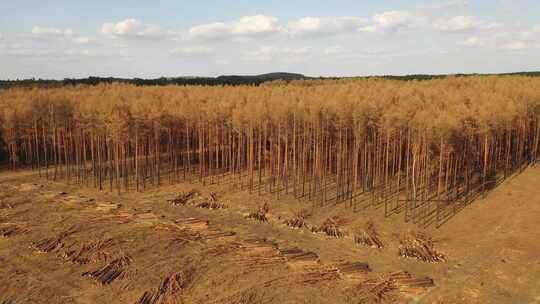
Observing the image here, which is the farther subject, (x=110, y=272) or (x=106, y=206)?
(x=106, y=206)

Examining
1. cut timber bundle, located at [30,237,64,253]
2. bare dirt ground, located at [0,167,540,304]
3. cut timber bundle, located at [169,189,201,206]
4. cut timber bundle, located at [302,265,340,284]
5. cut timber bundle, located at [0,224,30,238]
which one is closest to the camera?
bare dirt ground, located at [0,167,540,304]

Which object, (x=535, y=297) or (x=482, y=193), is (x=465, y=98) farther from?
(x=535, y=297)

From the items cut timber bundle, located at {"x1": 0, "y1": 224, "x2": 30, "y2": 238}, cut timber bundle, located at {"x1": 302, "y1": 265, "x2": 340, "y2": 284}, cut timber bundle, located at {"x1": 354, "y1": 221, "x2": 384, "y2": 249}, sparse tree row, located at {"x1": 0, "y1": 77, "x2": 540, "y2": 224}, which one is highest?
sparse tree row, located at {"x1": 0, "y1": 77, "x2": 540, "y2": 224}

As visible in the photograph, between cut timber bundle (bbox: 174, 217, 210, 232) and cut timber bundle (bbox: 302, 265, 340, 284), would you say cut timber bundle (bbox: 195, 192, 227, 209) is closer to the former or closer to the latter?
cut timber bundle (bbox: 174, 217, 210, 232)

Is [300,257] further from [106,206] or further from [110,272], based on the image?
[106,206]

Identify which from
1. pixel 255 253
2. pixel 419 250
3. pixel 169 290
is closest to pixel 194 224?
pixel 255 253

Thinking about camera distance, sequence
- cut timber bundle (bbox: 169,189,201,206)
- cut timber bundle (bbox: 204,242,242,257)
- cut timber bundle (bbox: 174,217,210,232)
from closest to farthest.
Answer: cut timber bundle (bbox: 204,242,242,257) → cut timber bundle (bbox: 174,217,210,232) → cut timber bundle (bbox: 169,189,201,206)

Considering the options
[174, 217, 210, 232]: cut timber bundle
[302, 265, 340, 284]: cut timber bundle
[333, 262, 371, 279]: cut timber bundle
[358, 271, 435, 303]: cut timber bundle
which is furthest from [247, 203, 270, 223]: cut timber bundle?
[358, 271, 435, 303]: cut timber bundle

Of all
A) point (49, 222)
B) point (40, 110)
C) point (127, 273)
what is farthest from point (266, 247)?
point (40, 110)
